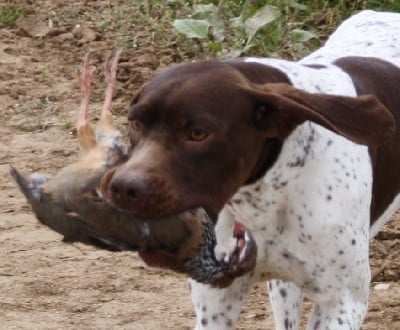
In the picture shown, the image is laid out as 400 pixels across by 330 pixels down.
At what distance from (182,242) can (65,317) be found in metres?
1.97

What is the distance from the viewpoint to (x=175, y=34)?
8.55 metres

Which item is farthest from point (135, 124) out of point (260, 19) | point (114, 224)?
point (260, 19)

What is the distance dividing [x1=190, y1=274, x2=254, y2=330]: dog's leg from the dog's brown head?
536mm

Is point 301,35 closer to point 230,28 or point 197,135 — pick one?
point 230,28

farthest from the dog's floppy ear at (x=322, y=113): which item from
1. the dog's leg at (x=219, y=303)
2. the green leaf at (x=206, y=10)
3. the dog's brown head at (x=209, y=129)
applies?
the green leaf at (x=206, y=10)

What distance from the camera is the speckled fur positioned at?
438 cm

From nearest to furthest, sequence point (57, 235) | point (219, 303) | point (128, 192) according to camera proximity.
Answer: point (128, 192) < point (219, 303) < point (57, 235)

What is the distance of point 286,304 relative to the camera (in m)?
5.30

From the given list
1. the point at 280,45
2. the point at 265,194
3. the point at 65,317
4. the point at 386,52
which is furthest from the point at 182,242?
the point at 280,45

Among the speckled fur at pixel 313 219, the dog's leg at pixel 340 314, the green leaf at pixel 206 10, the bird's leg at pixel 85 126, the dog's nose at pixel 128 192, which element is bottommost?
the green leaf at pixel 206 10

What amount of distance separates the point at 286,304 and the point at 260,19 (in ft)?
9.96

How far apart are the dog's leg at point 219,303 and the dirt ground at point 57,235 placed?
Answer: 1117 mm

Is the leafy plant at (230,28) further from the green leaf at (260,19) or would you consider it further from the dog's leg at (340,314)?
the dog's leg at (340,314)

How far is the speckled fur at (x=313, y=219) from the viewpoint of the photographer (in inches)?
173
